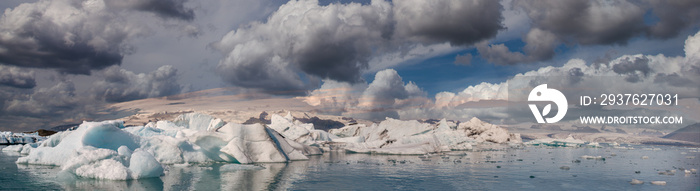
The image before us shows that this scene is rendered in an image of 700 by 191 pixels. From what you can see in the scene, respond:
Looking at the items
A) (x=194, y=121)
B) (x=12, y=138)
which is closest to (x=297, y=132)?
(x=194, y=121)

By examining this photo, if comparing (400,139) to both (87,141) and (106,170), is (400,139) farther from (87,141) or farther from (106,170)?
(106,170)

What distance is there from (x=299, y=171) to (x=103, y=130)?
949 centimetres

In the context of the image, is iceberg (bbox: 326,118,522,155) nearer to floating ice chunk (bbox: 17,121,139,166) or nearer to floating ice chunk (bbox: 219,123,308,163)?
floating ice chunk (bbox: 219,123,308,163)

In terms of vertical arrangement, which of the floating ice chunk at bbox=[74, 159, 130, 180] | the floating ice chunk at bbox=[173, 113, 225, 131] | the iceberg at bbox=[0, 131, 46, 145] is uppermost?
the floating ice chunk at bbox=[173, 113, 225, 131]

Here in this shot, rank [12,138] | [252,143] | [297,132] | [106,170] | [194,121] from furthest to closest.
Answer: [12,138]
[297,132]
[194,121]
[252,143]
[106,170]

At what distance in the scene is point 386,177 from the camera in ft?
57.5

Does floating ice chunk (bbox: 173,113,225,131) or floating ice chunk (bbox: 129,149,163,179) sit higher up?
floating ice chunk (bbox: 173,113,225,131)

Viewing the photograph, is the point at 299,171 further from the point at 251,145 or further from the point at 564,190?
the point at 564,190

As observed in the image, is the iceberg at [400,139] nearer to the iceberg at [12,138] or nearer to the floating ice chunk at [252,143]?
the floating ice chunk at [252,143]

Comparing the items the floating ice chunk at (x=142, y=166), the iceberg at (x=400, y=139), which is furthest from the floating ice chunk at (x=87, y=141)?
the iceberg at (x=400, y=139)

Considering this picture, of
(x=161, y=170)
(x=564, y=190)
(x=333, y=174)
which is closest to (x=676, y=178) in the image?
(x=564, y=190)

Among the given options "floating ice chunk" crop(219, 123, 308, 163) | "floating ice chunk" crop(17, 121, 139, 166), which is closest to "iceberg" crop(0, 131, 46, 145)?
"floating ice chunk" crop(17, 121, 139, 166)

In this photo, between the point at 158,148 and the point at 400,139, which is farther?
the point at 400,139

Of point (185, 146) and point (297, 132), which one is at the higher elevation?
point (297, 132)
